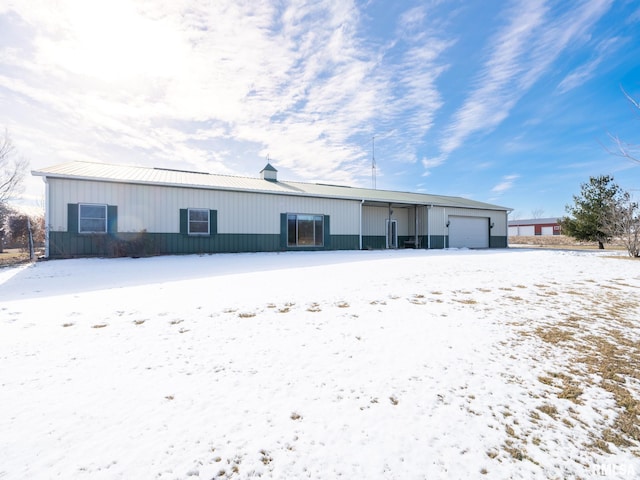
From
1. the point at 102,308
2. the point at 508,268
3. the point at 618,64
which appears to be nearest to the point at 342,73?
the point at 618,64

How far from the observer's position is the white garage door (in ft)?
66.2

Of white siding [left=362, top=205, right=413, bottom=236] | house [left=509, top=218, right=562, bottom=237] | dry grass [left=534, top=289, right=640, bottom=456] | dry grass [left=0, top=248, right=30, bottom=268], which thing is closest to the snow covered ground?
dry grass [left=534, top=289, right=640, bottom=456]

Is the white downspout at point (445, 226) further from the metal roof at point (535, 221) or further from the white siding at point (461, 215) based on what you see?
the metal roof at point (535, 221)

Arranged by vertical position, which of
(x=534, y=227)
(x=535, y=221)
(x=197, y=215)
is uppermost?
(x=535, y=221)

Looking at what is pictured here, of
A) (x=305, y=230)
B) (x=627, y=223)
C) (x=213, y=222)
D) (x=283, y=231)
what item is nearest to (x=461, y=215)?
(x=627, y=223)

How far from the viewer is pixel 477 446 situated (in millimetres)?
1789

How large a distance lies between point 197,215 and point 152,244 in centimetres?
222

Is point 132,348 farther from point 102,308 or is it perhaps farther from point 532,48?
point 532,48

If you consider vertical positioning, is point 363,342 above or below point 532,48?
below

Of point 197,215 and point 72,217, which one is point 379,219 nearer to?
point 197,215

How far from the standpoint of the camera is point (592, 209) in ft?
67.4

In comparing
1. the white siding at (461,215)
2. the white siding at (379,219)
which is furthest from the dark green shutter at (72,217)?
the white siding at (461,215)

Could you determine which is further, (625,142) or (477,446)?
(625,142)

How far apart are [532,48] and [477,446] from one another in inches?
515
